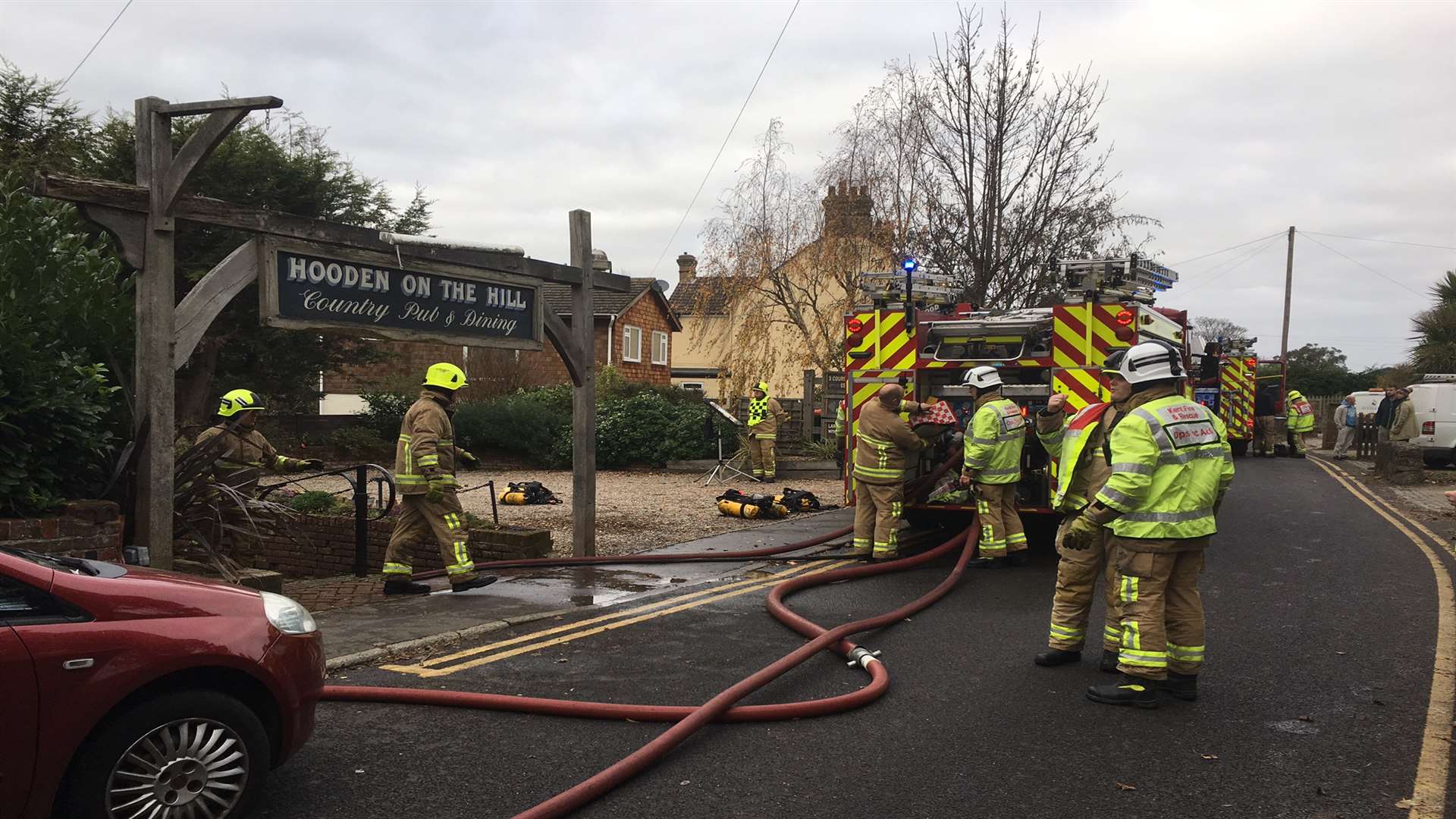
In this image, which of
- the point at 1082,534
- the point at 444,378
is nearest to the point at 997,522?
the point at 1082,534

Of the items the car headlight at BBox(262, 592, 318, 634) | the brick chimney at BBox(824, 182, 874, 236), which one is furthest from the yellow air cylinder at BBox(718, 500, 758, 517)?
the brick chimney at BBox(824, 182, 874, 236)

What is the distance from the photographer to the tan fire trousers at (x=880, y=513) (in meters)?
9.51

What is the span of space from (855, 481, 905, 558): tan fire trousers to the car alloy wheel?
6.62m

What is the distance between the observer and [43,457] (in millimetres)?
6145

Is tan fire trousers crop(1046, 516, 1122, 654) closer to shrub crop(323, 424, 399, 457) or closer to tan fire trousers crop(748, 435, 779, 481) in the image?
tan fire trousers crop(748, 435, 779, 481)

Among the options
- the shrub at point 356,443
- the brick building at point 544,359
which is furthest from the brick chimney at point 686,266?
the shrub at point 356,443

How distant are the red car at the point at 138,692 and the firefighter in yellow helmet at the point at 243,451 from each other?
4.12 metres

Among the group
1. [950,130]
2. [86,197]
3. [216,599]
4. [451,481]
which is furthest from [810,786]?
[950,130]

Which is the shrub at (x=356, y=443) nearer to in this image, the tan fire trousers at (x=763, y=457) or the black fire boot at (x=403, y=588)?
the tan fire trousers at (x=763, y=457)

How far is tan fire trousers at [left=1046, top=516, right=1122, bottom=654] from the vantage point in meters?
5.77

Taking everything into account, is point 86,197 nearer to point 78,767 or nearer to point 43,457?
point 43,457

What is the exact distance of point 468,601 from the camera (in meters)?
7.77

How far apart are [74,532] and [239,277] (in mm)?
1851

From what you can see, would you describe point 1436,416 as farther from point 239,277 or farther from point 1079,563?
point 239,277
